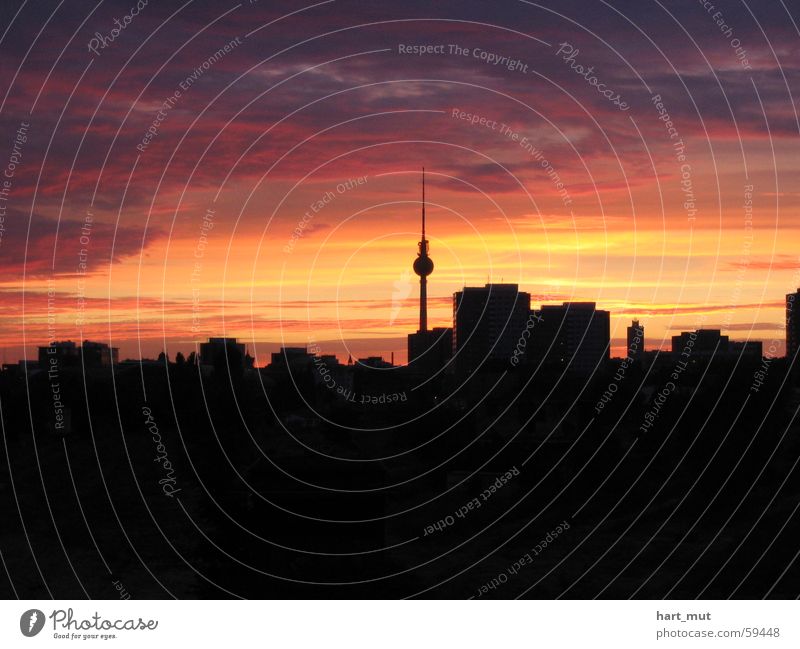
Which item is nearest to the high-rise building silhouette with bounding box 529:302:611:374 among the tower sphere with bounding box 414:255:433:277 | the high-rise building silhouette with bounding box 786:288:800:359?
the high-rise building silhouette with bounding box 786:288:800:359

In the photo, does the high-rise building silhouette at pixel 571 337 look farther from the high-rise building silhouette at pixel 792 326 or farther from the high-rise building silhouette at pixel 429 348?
the high-rise building silhouette at pixel 792 326

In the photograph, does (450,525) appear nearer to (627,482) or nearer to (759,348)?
(627,482)

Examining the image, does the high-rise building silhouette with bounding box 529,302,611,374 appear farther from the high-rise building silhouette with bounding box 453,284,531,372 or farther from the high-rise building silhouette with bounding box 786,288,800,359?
the high-rise building silhouette with bounding box 786,288,800,359

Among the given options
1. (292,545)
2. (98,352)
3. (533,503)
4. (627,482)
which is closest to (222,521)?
(292,545)

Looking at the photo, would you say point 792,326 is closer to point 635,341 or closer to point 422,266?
point 635,341

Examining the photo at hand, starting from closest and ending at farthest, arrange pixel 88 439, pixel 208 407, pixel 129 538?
pixel 129 538
pixel 208 407
pixel 88 439

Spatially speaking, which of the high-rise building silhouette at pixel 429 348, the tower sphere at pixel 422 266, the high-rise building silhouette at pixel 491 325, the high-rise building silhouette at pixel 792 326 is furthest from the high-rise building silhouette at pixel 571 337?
the tower sphere at pixel 422 266
